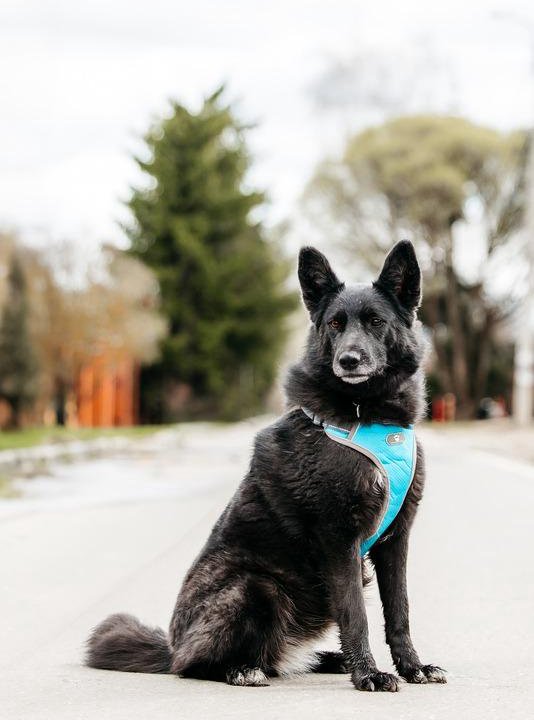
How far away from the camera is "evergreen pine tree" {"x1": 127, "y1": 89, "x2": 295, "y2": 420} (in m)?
48.4

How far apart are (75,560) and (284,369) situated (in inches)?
186

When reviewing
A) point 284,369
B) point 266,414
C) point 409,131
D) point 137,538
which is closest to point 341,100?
point 409,131

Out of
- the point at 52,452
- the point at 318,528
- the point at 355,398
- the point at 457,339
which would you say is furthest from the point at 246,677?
the point at 457,339

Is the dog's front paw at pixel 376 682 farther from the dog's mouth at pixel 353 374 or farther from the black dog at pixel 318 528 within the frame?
the dog's mouth at pixel 353 374

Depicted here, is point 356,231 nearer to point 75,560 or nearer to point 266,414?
point 266,414

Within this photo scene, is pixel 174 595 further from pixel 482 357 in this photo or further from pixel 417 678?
pixel 482 357

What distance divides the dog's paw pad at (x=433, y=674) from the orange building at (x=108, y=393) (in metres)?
33.5

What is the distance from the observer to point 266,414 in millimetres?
61375

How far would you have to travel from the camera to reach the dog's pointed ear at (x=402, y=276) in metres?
4.93

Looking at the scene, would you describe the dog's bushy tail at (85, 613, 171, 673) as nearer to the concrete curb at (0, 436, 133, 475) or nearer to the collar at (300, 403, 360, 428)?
the collar at (300, 403, 360, 428)

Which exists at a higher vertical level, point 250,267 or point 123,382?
point 250,267

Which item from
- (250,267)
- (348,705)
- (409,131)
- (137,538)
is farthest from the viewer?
(250,267)

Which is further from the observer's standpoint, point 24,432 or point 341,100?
point 341,100

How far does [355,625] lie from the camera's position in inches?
181
